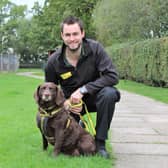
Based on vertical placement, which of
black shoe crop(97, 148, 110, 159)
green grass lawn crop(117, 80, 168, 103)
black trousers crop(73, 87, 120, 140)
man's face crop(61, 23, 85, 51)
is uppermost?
man's face crop(61, 23, 85, 51)

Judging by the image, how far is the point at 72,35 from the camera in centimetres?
498

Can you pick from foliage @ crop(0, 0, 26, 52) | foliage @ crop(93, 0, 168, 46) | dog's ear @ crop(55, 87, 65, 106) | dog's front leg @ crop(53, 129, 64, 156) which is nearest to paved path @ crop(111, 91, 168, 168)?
dog's front leg @ crop(53, 129, 64, 156)

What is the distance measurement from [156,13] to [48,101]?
832 inches

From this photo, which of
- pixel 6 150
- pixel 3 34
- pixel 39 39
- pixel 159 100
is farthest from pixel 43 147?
pixel 3 34

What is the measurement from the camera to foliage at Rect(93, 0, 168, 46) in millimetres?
25234

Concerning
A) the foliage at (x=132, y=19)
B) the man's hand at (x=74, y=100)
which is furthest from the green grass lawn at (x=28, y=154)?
the foliage at (x=132, y=19)

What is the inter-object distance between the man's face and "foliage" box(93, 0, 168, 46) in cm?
1979

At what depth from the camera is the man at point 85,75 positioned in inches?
196

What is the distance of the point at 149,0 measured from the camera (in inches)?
987

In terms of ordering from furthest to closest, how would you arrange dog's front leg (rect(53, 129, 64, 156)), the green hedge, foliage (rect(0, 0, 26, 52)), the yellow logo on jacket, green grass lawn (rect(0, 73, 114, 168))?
foliage (rect(0, 0, 26, 52)), the green hedge, the yellow logo on jacket, dog's front leg (rect(53, 129, 64, 156)), green grass lawn (rect(0, 73, 114, 168))

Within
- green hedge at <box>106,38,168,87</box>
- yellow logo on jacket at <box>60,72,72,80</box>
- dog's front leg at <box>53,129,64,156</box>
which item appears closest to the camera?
dog's front leg at <box>53,129,64,156</box>

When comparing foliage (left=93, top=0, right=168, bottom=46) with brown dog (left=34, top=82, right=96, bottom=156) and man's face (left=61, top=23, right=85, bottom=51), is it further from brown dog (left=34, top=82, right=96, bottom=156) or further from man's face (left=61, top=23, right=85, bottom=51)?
brown dog (left=34, top=82, right=96, bottom=156)

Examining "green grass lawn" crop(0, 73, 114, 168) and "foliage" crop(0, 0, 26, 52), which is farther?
"foliage" crop(0, 0, 26, 52)

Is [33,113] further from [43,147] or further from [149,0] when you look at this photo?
[149,0]
